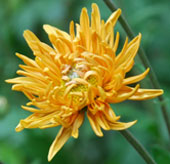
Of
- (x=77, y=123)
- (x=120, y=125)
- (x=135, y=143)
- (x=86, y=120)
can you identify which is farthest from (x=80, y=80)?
(x=86, y=120)

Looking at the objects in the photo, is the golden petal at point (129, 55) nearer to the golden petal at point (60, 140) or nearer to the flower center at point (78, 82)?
the flower center at point (78, 82)

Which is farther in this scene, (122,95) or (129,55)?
(129,55)

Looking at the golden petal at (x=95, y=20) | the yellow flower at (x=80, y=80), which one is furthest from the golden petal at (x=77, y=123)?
the golden petal at (x=95, y=20)

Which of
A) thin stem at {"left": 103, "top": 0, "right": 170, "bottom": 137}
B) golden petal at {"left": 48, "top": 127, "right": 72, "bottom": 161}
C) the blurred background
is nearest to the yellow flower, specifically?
golden petal at {"left": 48, "top": 127, "right": 72, "bottom": 161}

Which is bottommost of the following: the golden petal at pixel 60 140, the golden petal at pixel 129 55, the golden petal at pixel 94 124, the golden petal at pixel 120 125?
the golden petal at pixel 120 125

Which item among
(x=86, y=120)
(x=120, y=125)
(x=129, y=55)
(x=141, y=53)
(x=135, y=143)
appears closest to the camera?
(x=120, y=125)

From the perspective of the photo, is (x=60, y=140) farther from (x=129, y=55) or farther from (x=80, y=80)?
(x=129, y=55)

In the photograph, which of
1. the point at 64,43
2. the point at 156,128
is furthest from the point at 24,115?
the point at 64,43
